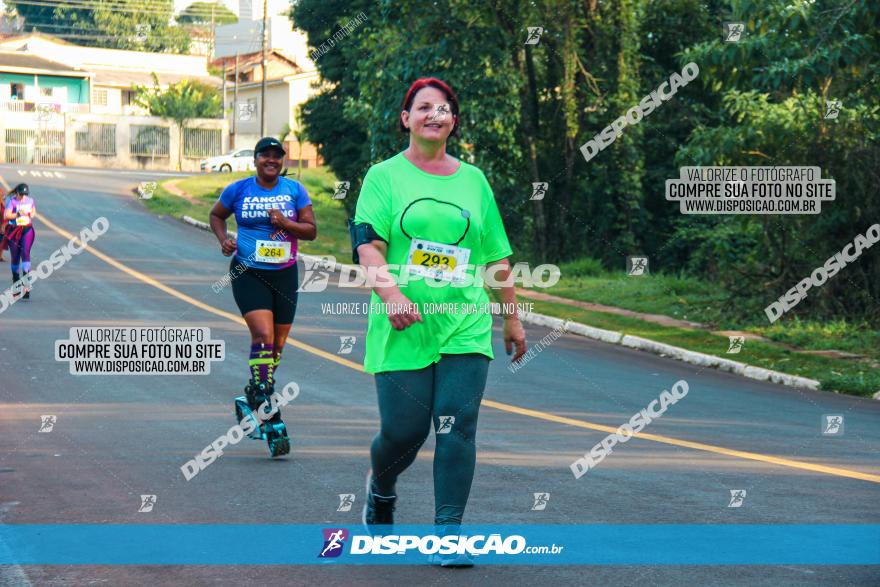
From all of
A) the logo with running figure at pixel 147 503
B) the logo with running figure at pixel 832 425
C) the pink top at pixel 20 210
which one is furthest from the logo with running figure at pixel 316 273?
the logo with running figure at pixel 147 503

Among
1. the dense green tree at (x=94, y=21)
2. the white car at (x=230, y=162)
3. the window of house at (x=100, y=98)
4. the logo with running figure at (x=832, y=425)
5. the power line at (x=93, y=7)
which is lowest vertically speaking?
the logo with running figure at (x=832, y=425)

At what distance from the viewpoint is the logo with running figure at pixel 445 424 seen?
18.1 ft

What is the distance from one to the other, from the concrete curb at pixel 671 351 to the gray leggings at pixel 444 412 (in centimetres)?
891

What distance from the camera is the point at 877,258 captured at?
58.6 feet

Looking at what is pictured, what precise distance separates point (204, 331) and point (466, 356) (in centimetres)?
1159

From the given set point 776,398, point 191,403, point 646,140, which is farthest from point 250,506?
point 646,140

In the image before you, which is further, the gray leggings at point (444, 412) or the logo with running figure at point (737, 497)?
the logo with running figure at point (737, 497)

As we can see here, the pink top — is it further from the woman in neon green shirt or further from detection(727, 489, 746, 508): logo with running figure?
the woman in neon green shirt

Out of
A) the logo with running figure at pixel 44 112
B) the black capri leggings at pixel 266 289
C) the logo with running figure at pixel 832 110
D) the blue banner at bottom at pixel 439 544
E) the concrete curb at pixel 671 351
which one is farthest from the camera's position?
the logo with running figure at pixel 44 112

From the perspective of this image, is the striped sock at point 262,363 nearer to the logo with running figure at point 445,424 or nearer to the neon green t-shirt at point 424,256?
the neon green t-shirt at point 424,256

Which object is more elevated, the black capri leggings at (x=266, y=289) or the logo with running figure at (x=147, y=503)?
the black capri leggings at (x=266, y=289)

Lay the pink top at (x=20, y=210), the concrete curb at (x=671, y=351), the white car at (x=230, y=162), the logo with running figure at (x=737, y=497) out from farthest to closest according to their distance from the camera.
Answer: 1. the white car at (x=230, y=162)
2. the pink top at (x=20, y=210)
3. the concrete curb at (x=671, y=351)
4. the logo with running figure at (x=737, y=497)

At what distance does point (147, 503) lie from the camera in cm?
703

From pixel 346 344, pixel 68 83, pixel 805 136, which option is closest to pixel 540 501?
pixel 346 344
